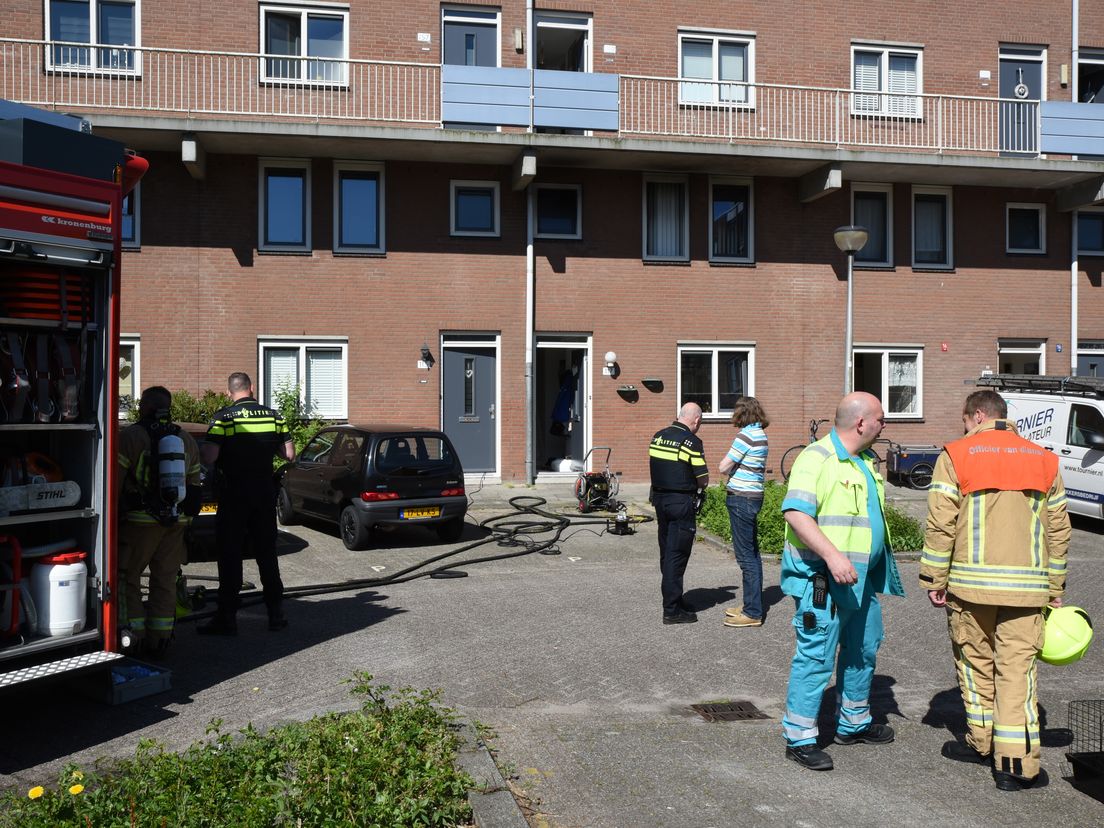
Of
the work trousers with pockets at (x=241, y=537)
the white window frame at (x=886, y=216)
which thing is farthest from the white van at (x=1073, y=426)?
the work trousers with pockets at (x=241, y=537)

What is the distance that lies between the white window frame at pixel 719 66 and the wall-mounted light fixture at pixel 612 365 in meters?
4.81

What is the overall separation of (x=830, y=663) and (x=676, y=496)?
325 centimetres

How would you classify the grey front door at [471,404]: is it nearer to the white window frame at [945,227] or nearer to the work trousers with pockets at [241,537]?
the white window frame at [945,227]

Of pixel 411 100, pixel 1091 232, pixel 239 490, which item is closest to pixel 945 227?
pixel 1091 232

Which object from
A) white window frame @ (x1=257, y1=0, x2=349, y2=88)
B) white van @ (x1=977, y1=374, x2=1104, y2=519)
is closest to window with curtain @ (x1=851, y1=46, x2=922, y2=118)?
white van @ (x1=977, y1=374, x2=1104, y2=519)

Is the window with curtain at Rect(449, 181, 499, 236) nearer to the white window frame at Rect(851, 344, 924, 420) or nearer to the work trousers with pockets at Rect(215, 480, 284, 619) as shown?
the white window frame at Rect(851, 344, 924, 420)

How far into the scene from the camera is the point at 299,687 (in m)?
6.31

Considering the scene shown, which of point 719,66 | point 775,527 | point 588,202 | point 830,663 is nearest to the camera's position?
point 830,663

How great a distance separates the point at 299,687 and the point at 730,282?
1354cm

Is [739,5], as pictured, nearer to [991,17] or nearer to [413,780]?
[991,17]

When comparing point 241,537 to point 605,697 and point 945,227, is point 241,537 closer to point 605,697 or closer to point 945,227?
point 605,697

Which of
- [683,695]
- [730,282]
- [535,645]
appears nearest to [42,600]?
[535,645]

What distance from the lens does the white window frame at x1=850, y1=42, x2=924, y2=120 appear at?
18.9 metres

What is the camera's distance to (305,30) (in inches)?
683
